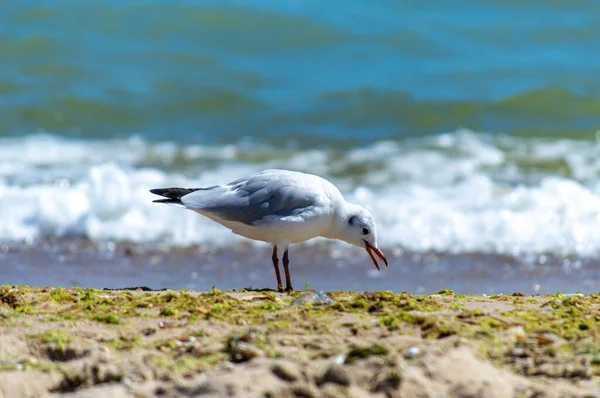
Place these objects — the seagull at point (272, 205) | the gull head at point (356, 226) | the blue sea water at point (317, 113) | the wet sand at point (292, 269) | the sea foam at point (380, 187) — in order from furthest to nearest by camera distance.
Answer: the blue sea water at point (317, 113)
the sea foam at point (380, 187)
the wet sand at point (292, 269)
the gull head at point (356, 226)
the seagull at point (272, 205)

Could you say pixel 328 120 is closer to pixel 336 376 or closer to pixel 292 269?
pixel 292 269

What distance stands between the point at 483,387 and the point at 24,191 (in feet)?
22.8

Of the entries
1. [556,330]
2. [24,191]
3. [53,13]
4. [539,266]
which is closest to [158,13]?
[53,13]

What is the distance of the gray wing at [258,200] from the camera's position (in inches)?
216

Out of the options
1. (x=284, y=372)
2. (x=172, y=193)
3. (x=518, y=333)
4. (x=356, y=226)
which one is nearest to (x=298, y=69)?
(x=356, y=226)

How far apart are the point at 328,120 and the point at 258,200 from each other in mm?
7534

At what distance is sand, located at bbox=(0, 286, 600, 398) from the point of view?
3.19 metres

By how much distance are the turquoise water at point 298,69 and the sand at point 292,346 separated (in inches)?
298

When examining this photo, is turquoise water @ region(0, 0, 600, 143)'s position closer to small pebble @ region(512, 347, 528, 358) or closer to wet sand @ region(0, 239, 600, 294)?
wet sand @ region(0, 239, 600, 294)

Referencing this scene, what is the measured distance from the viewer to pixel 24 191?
30.1ft

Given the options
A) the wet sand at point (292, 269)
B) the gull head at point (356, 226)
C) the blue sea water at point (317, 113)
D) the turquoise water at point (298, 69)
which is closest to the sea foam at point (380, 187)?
the blue sea water at point (317, 113)

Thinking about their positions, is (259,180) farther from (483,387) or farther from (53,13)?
(53,13)

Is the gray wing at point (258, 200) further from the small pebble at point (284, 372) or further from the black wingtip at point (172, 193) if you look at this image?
the small pebble at point (284, 372)

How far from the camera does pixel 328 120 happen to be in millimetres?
12906
